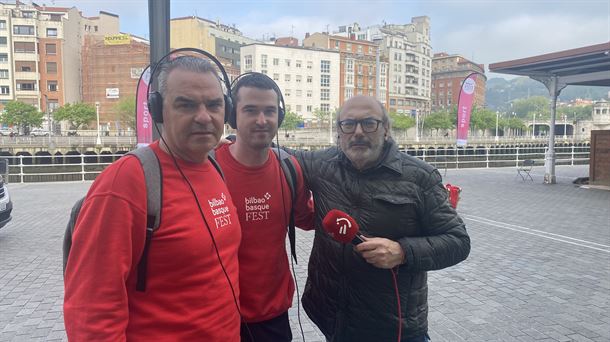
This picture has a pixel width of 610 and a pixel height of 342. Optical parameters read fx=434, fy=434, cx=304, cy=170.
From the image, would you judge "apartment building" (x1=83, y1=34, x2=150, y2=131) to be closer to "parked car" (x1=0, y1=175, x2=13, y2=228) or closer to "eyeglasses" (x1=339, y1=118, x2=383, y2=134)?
"parked car" (x1=0, y1=175, x2=13, y2=228)

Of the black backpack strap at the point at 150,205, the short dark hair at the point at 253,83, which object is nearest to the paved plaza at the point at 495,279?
the short dark hair at the point at 253,83

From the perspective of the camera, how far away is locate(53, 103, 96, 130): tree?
52469 millimetres

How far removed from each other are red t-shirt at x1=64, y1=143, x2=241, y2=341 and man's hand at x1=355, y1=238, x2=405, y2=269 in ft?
1.84

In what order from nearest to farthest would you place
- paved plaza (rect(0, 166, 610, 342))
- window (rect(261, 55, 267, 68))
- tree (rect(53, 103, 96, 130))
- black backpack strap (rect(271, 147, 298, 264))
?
black backpack strap (rect(271, 147, 298, 264))
paved plaza (rect(0, 166, 610, 342))
tree (rect(53, 103, 96, 130))
window (rect(261, 55, 267, 68))

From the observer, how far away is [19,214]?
992 cm

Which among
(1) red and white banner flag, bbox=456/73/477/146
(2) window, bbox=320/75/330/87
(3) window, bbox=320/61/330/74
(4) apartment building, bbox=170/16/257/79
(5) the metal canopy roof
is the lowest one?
(1) red and white banner flag, bbox=456/73/477/146

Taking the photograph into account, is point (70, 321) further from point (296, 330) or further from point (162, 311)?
point (296, 330)

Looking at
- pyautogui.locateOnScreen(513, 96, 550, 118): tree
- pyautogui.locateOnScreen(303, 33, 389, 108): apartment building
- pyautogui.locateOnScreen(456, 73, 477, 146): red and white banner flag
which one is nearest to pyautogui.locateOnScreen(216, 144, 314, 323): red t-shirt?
pyautogui.locateOnScreen(456, 73, 477, 146): red and white banner flag

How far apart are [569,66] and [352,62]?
6851cm

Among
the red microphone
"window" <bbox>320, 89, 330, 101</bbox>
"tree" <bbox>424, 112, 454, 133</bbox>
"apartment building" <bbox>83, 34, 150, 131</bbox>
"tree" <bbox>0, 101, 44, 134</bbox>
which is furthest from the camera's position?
"window" <bbox>320, 89, 330, 101</bbox>

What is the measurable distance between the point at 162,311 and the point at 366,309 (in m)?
1.04

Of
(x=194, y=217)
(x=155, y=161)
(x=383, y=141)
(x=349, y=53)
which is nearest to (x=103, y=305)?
(x=194, y=217)

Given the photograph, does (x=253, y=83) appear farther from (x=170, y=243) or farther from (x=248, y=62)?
(x=248, y=62)

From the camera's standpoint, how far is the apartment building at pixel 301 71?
72875mm
